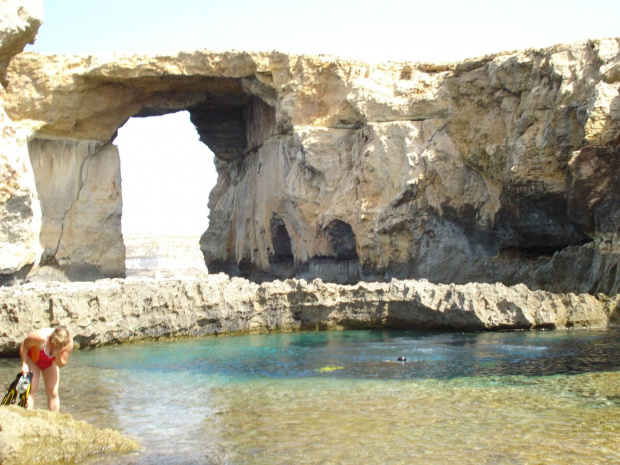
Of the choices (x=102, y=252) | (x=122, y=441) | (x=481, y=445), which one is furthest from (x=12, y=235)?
(x=481, y=445)

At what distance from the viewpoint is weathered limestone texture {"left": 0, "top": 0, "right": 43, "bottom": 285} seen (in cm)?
1889

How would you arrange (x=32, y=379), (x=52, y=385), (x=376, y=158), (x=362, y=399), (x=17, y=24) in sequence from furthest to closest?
(x=376, y=158)
(x=17, y=24)
(x=362, y=399)
(x=52, y=385)
(x=32, y=379)

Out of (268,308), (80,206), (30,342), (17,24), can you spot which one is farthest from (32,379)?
(80,206)

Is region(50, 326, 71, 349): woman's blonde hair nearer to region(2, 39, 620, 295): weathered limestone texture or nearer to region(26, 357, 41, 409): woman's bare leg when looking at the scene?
region(26, 357, 41, 409): woman's bare leg

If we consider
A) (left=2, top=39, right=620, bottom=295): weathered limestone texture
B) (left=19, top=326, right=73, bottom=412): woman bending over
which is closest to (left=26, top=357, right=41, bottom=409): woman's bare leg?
(left=19, top=326, right=73, bottom=412): woman bending over

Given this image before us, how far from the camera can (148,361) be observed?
1270 cm

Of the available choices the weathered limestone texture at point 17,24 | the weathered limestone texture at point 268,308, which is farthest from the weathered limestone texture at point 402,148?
the weathered limestone texture at point 17,24

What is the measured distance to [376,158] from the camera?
20922mm

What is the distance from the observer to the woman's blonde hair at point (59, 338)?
6.89m

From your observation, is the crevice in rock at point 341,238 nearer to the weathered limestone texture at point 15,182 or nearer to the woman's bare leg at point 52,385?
the weathered limestone texture at point 15,182

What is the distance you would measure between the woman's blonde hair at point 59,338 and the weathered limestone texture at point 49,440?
0.60m

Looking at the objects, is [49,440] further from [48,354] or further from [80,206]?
[80,206]

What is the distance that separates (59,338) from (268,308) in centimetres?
980

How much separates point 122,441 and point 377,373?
4670 millimetres
